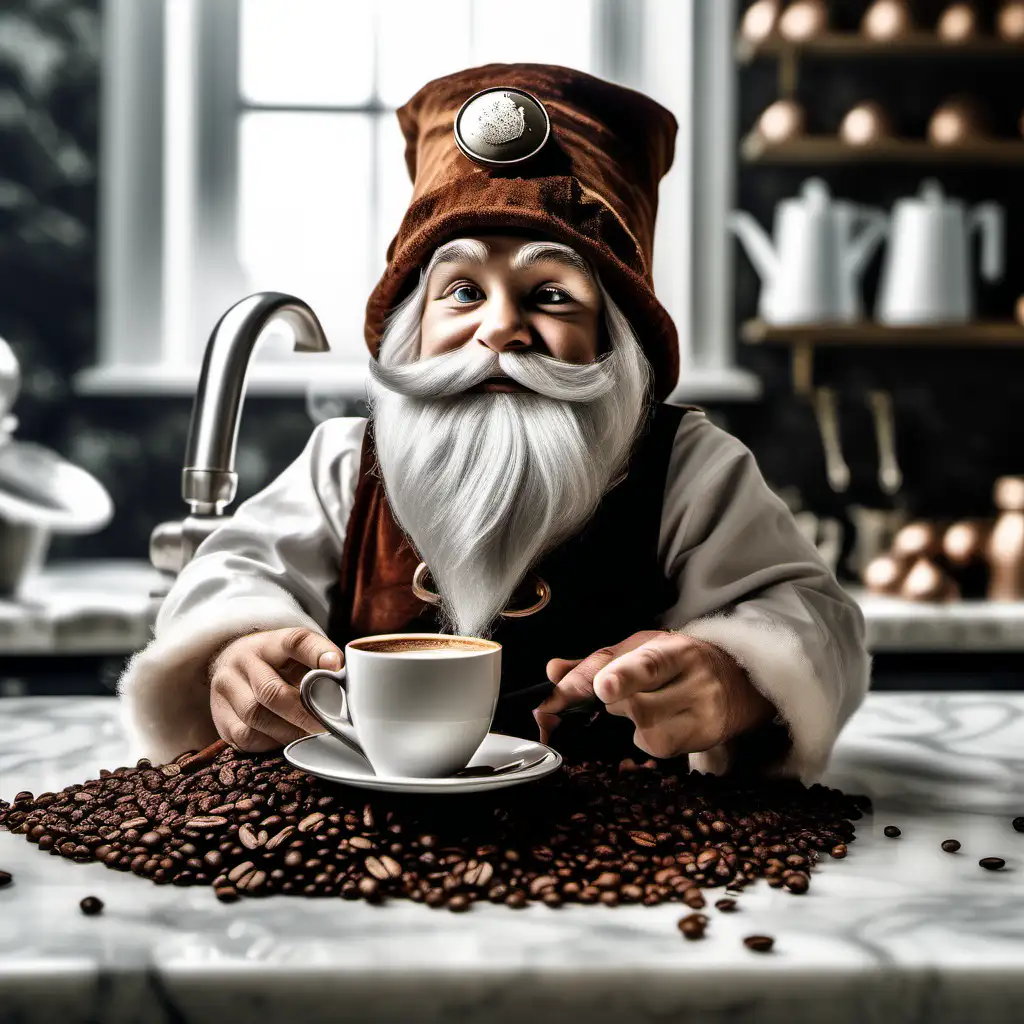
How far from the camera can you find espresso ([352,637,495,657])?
746 millimetres

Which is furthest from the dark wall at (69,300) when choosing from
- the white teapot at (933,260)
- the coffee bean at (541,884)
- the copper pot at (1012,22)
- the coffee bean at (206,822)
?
the coffee bean at (541,884)

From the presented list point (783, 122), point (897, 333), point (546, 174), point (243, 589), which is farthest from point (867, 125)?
point (243, 589)

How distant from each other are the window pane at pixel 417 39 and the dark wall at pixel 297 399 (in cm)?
56

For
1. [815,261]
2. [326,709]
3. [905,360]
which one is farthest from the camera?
[905,360]

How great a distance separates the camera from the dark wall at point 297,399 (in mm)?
2309

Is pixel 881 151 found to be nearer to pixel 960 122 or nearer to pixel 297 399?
pixel 960 122

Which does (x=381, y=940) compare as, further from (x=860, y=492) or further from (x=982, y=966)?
(x=860, y=492)

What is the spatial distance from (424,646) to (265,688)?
0.38ft

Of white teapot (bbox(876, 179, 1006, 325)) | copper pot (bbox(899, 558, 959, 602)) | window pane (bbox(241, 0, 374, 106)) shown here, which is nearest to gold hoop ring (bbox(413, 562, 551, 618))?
copper pot (bbox(899, 558, 959, 602))

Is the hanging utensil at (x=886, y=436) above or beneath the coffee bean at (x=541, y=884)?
above

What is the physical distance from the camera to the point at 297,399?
237cm

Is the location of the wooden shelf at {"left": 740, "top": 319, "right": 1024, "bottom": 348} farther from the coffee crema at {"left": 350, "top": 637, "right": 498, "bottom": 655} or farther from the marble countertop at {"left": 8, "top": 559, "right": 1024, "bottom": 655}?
the coffee crema at {"left": 350, "top": 637, "right": 498, "bottom": 655}

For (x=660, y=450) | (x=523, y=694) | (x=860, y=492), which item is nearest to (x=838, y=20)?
(x=860, y=492)

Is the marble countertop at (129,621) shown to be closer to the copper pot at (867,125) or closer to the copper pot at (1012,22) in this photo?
the copper pot at (867,125)
